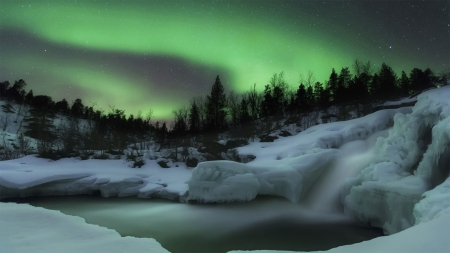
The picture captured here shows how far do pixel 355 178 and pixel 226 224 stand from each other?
214 inches

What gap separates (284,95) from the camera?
35.4 m

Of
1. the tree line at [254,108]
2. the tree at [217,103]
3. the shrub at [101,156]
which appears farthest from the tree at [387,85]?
the shrub at [101,156]

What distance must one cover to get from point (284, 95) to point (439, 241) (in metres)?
32.9

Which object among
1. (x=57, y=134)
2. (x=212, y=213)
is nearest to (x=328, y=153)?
(x=212, y=213)

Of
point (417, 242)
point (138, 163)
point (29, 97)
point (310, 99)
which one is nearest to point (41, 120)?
point (29, 97)

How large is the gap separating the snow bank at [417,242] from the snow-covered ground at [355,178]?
1 centimetres

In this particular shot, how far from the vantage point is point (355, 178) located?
10.8 metres

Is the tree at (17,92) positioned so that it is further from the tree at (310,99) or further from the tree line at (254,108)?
the tree at (310,99)

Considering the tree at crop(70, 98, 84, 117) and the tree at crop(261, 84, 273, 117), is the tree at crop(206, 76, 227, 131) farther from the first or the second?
the tree at crop(70, 98, 84, 117)

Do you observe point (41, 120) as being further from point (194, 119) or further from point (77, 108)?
point (194, 119)

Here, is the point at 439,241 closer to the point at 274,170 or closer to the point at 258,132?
the point at 274,170

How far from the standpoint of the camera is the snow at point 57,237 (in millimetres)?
4727

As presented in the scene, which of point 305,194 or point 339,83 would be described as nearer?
point 305,194

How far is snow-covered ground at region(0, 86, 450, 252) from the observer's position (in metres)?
5.44
